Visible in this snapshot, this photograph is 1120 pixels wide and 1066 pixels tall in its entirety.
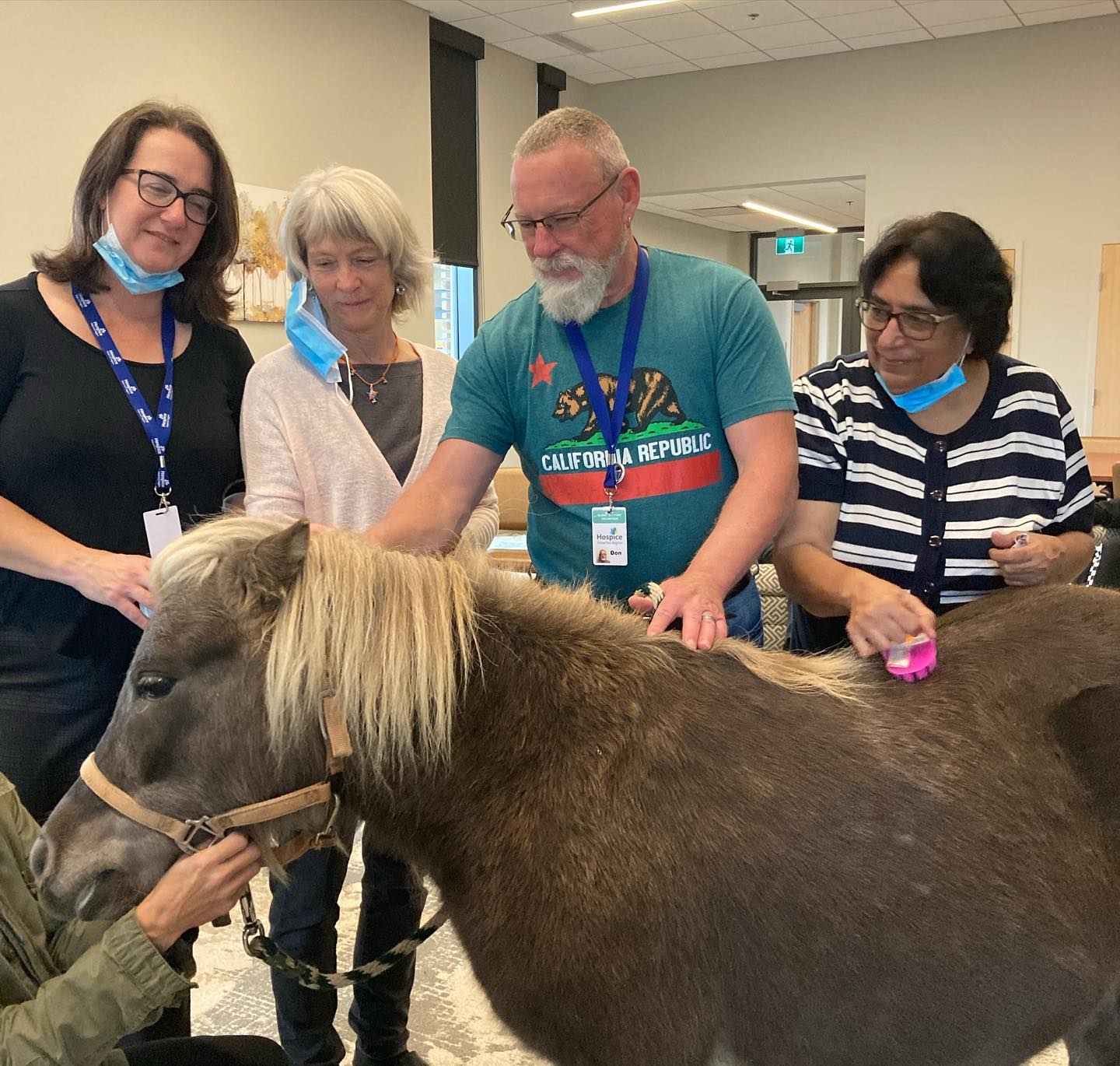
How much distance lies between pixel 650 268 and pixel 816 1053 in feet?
4.21

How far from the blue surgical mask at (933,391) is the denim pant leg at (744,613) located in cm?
43

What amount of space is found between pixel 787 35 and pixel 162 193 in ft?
26.1

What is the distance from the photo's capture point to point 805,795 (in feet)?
4.03

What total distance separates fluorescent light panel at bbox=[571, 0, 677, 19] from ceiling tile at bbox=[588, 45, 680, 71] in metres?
1.10

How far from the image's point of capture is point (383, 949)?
2.11m

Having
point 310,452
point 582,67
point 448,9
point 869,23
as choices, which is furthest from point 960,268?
point 582,67

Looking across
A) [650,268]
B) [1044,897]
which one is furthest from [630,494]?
[1044,897]

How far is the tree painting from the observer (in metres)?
6.28

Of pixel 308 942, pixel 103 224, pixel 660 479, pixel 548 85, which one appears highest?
pixel 548 85

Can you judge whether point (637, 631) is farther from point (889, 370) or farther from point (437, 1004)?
point (437, 1004)

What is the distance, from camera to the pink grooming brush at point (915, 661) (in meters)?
1.37

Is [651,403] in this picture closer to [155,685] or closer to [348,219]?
[348,219]

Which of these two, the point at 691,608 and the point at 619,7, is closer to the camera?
the point at 691,608

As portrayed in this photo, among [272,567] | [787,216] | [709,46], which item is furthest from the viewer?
[787,216]
